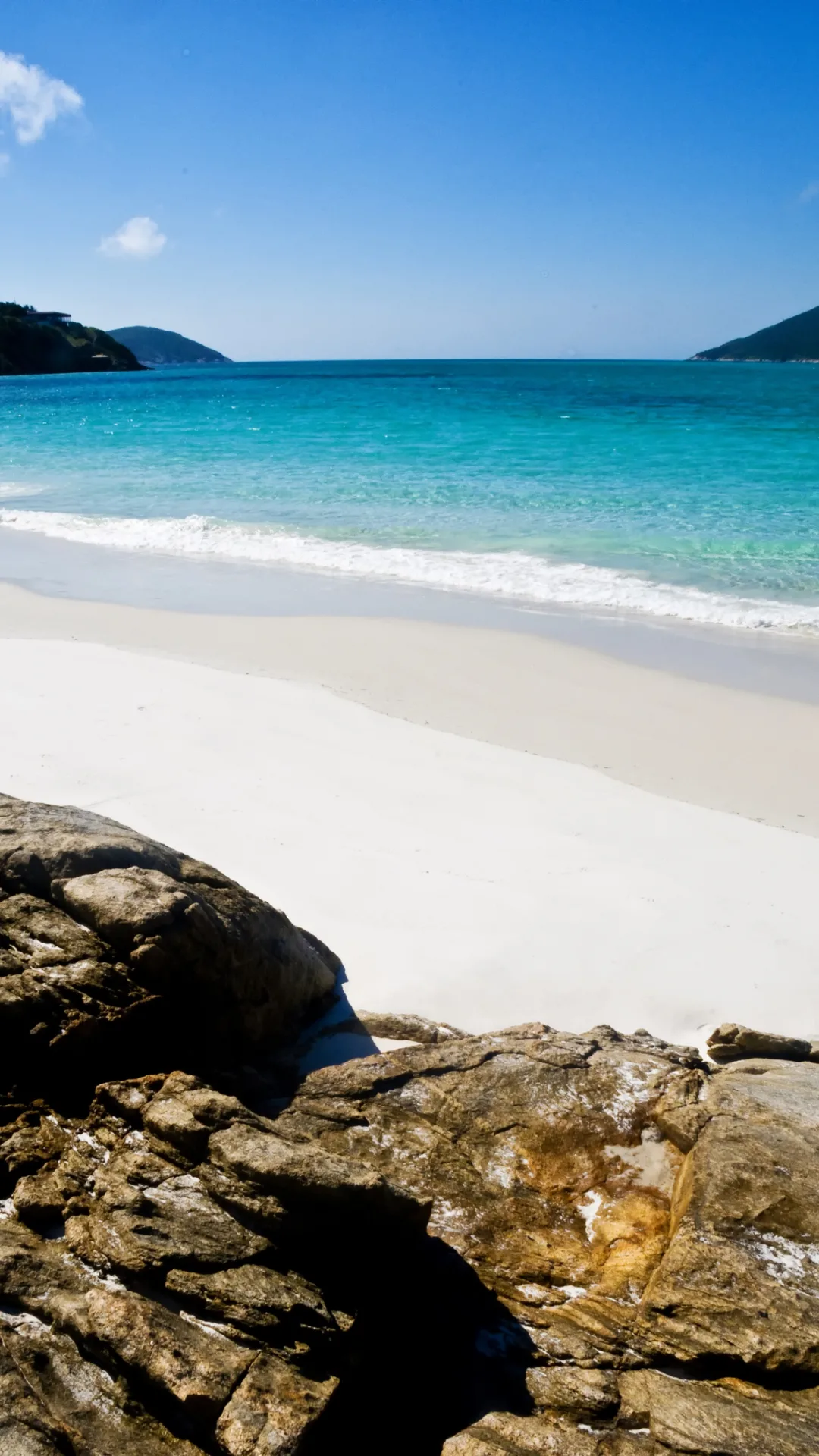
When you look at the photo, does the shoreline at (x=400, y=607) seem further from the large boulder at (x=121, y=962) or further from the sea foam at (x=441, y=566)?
the large boulder at (x=121, y=962)

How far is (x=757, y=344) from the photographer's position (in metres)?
158

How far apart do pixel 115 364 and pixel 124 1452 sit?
127 metres

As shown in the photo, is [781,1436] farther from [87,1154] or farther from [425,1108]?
[87,1154]

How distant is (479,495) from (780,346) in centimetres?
14920

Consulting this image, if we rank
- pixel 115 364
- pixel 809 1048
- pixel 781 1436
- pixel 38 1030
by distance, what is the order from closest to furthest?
pixel 781 1436 < pixel 38 1030 < pixel 809 1048 < pixel 115 364

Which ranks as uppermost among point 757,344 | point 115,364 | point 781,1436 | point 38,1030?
point 757,344

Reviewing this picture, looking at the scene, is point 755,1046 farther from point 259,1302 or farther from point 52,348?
point 52,348

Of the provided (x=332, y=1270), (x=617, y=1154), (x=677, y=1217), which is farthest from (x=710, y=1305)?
(x=332, y=1270)

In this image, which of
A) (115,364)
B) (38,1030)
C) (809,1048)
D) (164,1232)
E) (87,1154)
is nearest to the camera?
(164,1232)

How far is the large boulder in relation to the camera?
3283 millimetres

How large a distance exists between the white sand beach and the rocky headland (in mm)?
896

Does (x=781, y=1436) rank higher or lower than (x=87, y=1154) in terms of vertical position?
lower

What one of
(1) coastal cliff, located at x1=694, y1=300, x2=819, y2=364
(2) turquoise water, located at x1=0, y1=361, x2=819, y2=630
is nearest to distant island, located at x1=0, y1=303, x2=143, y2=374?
(2) turquoise water, located at x1=0, y1=361, x2=819, y2=630

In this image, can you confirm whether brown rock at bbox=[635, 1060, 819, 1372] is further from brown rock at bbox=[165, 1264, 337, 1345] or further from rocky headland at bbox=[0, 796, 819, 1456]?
brown rock at bbox=[165, 1264, 337, 1345]
